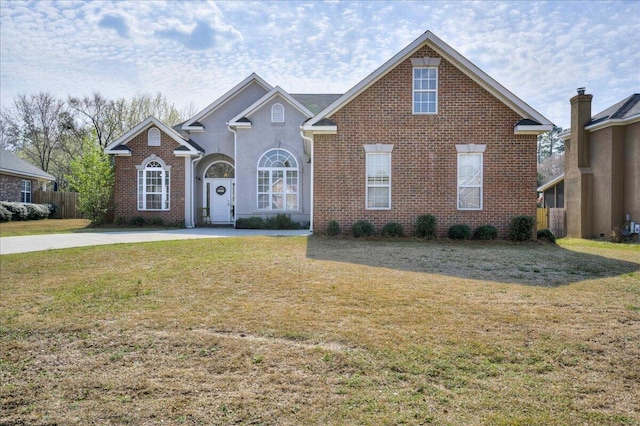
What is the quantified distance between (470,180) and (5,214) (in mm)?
26097

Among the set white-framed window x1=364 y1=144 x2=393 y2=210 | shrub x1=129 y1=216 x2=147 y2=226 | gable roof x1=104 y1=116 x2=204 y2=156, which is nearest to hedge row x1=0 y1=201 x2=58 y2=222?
gable roof x1=104 y1=116 x2=204 y2=156

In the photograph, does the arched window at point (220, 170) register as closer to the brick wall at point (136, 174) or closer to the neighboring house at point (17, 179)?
the brick wall at point (136, 174)

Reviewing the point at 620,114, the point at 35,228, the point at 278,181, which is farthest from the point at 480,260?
the point at 35,228

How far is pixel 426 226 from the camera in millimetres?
14688

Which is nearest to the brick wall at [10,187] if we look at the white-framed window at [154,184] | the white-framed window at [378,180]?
the white-framed window at [154,184]

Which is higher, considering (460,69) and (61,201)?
(460,69)

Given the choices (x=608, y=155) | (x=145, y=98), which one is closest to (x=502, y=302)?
(x=608, y=155)

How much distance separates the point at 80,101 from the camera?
4250 cm

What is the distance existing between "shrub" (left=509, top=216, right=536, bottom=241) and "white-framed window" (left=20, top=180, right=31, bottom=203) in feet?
108

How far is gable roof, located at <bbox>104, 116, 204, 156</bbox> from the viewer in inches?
818

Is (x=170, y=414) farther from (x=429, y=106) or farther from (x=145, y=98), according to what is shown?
(x=145, y=98)

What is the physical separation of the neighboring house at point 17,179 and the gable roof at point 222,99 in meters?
15.7

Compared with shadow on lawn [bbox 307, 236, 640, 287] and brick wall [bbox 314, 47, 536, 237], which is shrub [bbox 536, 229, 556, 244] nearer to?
brick wall [bbox 314, 47, 536, 237]

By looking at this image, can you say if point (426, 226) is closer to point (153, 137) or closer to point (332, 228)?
point (332, 228)
